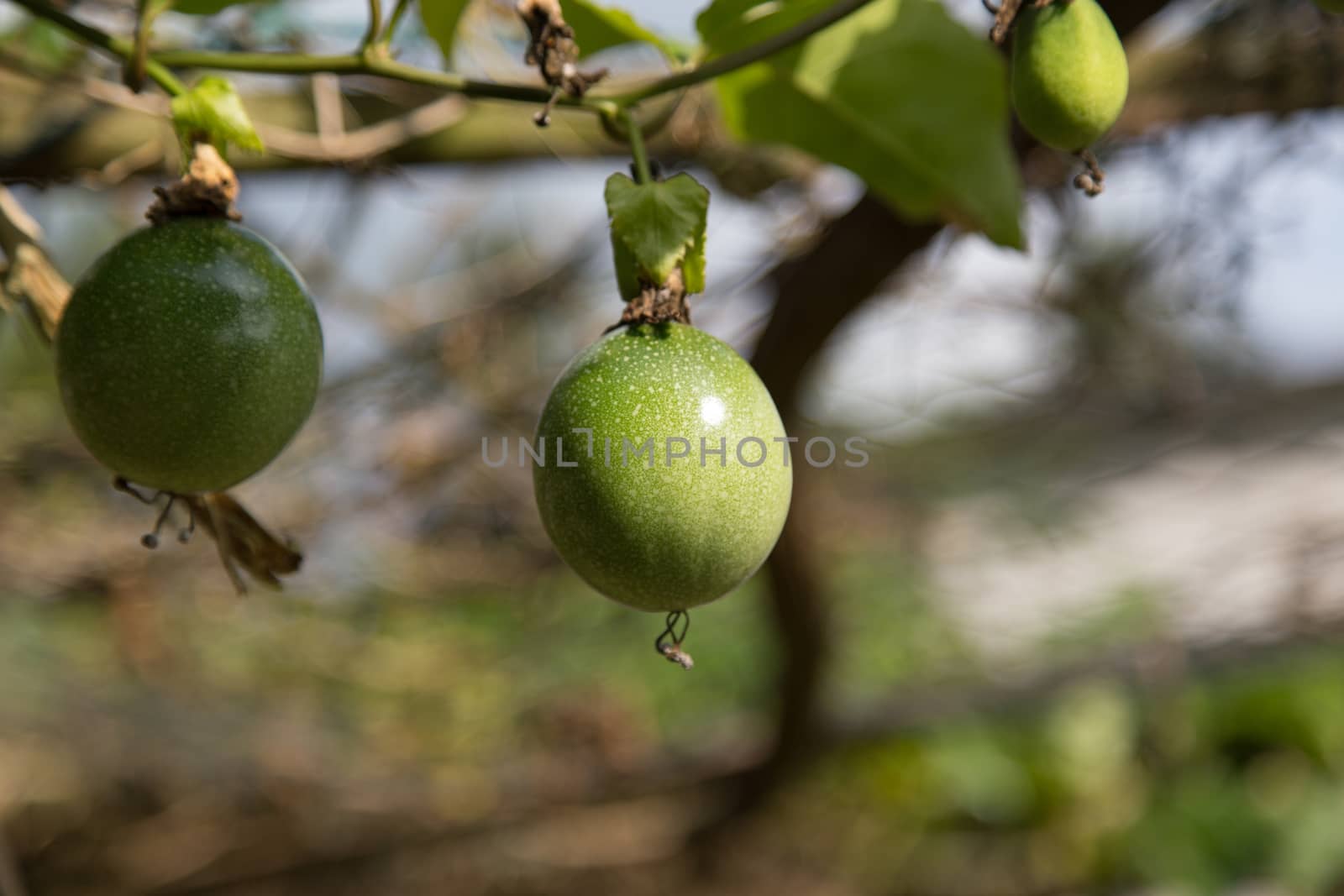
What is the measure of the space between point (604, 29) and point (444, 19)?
0.51 ft

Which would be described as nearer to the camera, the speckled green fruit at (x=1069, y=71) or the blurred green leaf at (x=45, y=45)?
the speckled green fruit at (x=1069, y=71)

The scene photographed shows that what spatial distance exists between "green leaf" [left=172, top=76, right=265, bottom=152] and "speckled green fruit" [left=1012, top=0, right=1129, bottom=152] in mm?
421

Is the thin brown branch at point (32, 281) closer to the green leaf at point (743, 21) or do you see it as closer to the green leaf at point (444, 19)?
the green leaf at point (444, 19)

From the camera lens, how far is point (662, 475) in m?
0.58

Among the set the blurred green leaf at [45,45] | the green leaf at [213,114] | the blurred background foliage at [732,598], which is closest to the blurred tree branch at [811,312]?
the blurred background foliage at [732,598]

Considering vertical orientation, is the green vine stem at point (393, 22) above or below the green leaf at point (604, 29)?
below

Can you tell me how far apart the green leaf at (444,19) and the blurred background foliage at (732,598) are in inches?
16.1

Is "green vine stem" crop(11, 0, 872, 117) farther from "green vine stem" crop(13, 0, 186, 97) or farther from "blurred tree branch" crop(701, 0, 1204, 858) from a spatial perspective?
"blurred tree branch" crop(701, 0, 1204, 858)

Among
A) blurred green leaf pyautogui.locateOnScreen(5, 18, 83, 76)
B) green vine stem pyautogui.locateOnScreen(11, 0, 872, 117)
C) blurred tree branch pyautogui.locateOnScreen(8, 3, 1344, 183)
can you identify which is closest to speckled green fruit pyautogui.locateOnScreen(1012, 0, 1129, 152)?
green vine stem pyautogui.locateOnScreen(11, 0, 872, 117)

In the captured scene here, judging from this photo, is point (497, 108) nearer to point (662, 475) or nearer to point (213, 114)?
point (213, 114)

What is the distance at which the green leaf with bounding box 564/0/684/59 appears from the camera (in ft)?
2.39

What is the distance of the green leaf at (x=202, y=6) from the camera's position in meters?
0.80

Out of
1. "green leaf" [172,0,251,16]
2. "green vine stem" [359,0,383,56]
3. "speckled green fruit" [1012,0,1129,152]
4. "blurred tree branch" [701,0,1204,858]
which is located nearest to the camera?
"speckled green fruit" [1012,0,1129,152]

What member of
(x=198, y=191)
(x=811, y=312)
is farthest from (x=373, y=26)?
(x=811, y=312)
